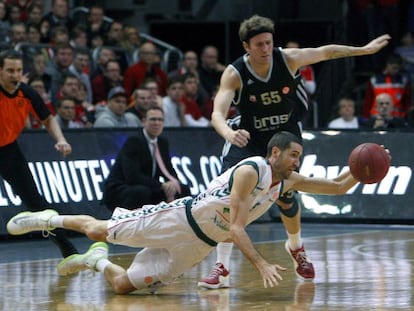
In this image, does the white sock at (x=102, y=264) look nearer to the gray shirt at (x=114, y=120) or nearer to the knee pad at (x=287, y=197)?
the knee pad at (x=287, y=197)

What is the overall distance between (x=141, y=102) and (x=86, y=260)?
23.7ft

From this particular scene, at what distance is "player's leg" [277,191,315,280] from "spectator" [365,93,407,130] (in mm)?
6756

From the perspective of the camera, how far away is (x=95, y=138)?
16094 millimetres

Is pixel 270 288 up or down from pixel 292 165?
down

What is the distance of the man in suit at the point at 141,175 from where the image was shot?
14.5 metres

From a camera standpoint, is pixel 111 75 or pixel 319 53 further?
pixel 111 75

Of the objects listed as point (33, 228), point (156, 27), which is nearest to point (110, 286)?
point (33, 228)

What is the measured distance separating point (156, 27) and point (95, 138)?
943 cm

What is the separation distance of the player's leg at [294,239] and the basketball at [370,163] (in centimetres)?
112

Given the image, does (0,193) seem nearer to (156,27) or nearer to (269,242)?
(269,242)

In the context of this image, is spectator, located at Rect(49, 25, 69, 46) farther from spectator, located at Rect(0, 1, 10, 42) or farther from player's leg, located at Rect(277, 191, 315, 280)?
player's leg, located at Rect(277, 191, 315, 280)

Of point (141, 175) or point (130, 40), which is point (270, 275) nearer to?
point (141, 175)

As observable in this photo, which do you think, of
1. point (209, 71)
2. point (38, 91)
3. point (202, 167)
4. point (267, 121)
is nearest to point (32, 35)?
point (38, 91)

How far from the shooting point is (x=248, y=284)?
10586mm
